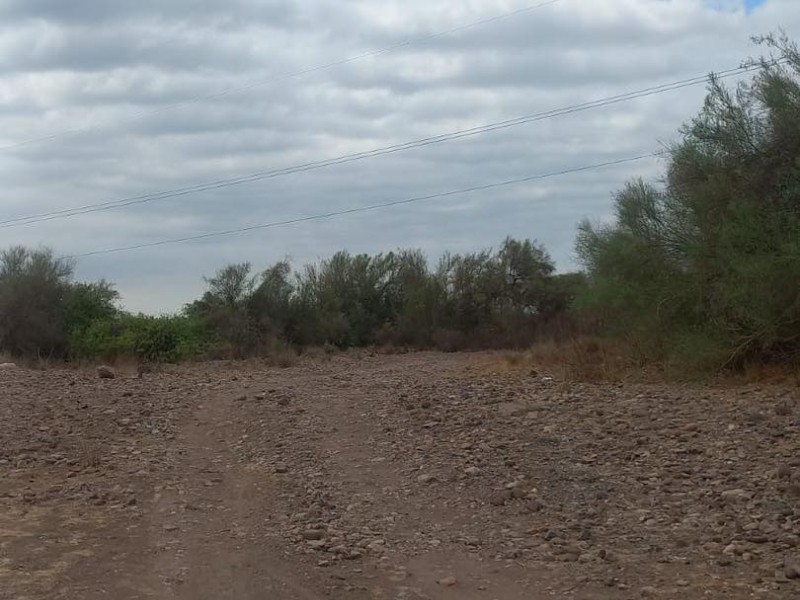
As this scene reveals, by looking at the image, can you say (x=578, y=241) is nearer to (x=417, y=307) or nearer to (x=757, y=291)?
(x=757, y=291)

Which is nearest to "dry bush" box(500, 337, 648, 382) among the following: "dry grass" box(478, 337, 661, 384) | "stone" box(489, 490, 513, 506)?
"dry grass" box(478, 337, 661, 384)

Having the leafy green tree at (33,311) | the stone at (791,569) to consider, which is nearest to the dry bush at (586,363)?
the stone at (791,569)

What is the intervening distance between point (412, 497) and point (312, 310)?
135 feet

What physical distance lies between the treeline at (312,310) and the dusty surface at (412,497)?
75.7ft

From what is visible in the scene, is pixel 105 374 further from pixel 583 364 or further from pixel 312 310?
pixel 312 310

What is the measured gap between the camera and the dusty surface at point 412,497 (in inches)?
285

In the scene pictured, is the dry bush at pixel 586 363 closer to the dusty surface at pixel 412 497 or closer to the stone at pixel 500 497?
the dusty surface at pixel 412 497

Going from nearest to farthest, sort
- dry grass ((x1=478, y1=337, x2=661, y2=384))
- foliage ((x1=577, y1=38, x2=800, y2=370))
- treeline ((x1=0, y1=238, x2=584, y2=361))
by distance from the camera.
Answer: foliage ((x1=577, y1=38, x2=800, y2=370)), dry grass ((x1=478, y1=337, x2=661, y2=384)), treeline ((x1=0, y1=238, x2=584, y2=361))

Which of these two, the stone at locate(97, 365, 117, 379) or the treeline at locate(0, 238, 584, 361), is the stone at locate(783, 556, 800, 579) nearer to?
the stone at locate(97, 365, 117, 379)

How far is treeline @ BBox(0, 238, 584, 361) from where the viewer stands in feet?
137

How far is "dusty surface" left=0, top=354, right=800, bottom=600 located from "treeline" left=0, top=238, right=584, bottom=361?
23.1 meters

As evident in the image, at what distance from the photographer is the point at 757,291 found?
15.1m

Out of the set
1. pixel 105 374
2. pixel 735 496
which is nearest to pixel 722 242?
pixel 735 496

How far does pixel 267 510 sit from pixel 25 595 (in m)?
3.01
